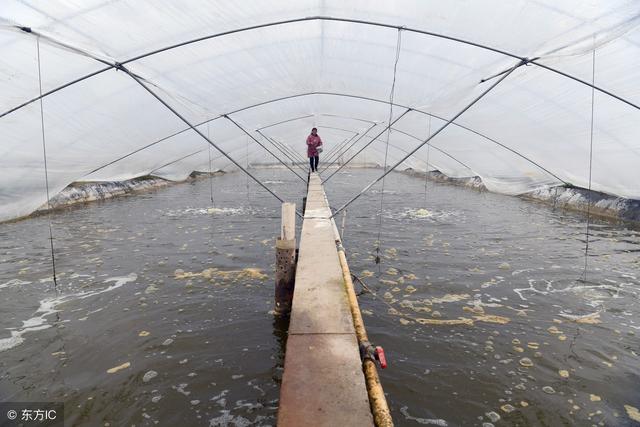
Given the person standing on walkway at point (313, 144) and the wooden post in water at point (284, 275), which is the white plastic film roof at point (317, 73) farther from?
the wooden post in water at point (284, 275)

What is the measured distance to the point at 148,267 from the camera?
7.50 meters

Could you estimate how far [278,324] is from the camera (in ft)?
17.1

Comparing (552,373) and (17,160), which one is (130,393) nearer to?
(552,373)

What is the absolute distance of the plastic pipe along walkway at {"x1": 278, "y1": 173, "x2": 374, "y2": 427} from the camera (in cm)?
284

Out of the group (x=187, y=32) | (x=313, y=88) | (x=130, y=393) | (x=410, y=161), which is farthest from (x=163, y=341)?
(x=410, y=161)

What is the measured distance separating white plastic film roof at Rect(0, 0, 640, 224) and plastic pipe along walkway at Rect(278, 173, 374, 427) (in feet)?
13.0

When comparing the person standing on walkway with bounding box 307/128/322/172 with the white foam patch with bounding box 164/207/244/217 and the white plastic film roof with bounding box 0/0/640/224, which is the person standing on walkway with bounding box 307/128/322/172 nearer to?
the white plastic film roof with bounding box 0/0/640/224

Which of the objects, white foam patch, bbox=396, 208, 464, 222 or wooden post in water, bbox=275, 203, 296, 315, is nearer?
wooden post in water, bbox=275, 203, 296, 315

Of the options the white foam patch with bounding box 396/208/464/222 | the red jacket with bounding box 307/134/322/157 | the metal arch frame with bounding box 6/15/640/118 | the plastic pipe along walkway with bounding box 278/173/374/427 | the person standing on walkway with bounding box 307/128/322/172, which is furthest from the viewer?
the red jacket with bounding box 307/134/322/157

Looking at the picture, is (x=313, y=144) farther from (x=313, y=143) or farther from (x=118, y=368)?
(x=118, y=368)

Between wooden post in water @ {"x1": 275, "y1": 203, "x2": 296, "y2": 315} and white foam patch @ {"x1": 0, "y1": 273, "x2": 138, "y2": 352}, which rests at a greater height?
wooden post in water @ {"x1": 275, "y1": 203, "x2": 296, "y2": 315}

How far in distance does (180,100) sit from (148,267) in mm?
3411

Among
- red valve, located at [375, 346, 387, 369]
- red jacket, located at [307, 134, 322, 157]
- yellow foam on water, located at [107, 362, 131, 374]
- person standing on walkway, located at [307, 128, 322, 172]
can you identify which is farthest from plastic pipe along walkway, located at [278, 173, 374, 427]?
red jacket, located at [307, 134, 322, 157]

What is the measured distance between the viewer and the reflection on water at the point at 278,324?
378cm
